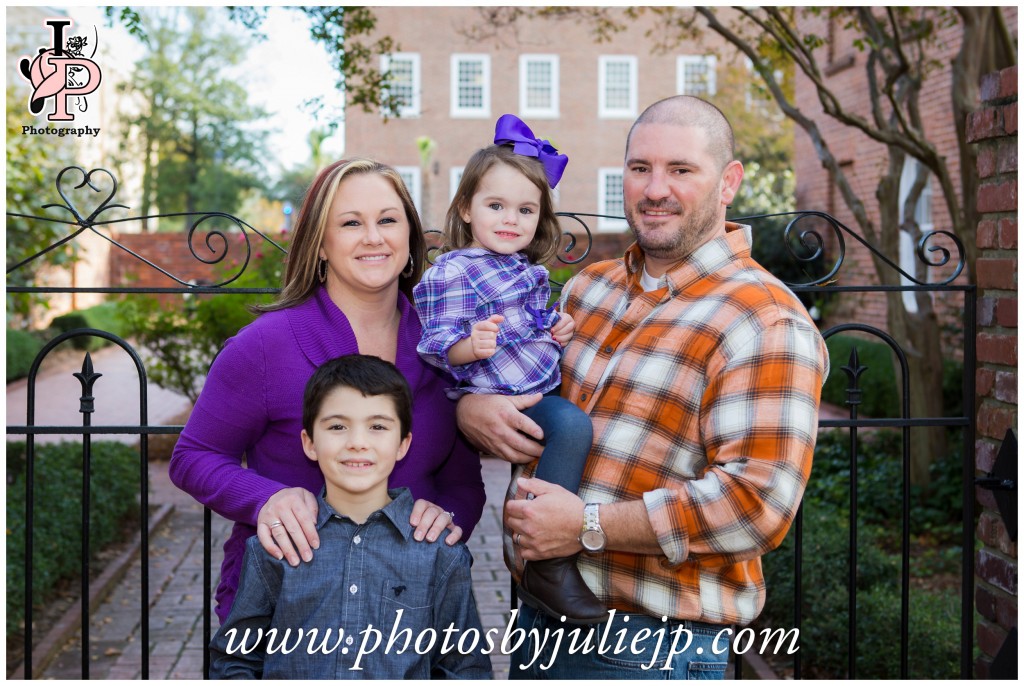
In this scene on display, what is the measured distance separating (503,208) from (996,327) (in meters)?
1.69

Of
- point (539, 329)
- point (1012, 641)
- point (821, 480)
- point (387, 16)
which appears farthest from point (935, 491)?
point (387, 16)

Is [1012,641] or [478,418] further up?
[478,418]

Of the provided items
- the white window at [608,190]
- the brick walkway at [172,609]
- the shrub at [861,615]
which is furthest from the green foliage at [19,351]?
the white window at [608,190]

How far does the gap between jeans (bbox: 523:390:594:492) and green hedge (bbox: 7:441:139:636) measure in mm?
3891

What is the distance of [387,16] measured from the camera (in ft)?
98.1

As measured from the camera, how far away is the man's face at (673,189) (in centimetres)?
233

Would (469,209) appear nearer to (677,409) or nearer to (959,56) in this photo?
(677,409)

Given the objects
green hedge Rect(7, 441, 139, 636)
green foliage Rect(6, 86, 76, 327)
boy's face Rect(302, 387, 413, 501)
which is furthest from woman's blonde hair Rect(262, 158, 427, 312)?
green foliage Rect(6, 86, 76, 327)

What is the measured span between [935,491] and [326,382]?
7518mm

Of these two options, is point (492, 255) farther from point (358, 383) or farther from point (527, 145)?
point (358, 383)

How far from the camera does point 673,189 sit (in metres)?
2.34

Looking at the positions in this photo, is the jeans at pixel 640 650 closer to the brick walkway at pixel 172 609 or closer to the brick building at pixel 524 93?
the brick walkway at pixel 172 609

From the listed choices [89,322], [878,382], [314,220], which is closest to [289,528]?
[314,220]

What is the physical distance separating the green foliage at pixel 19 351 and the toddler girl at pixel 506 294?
13.8 m
